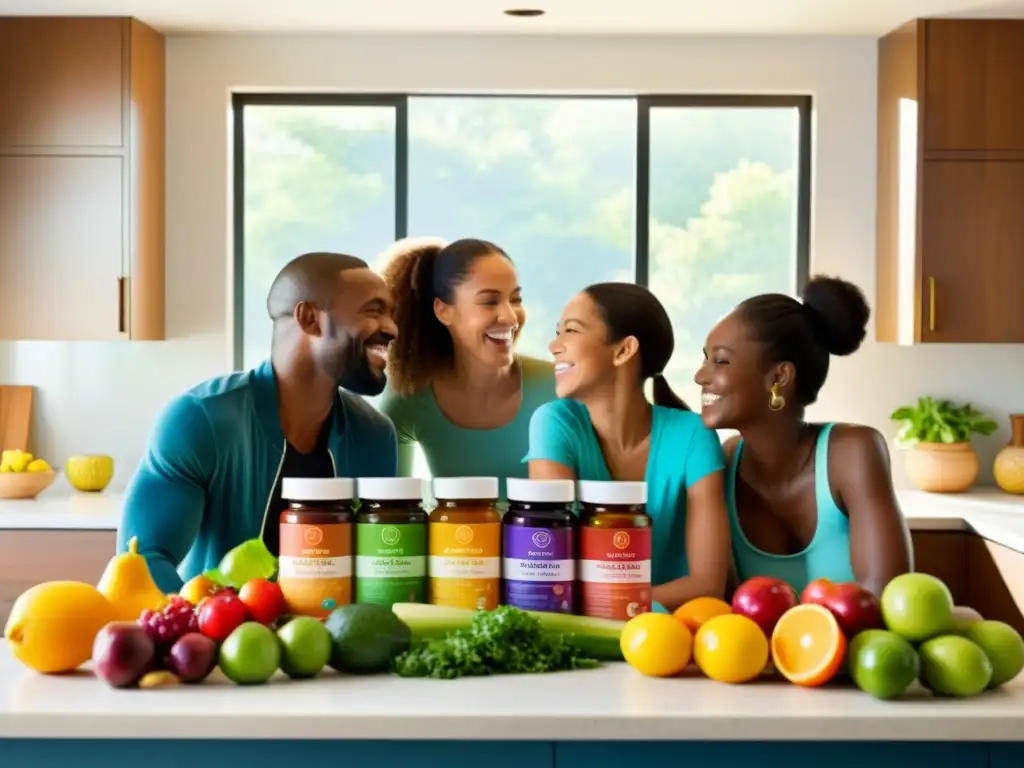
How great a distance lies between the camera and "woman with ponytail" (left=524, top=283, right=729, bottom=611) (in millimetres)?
1972

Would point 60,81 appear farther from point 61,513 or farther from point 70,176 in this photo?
point 61,513

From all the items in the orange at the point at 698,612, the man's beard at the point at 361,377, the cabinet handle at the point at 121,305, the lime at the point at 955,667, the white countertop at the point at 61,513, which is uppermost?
the cabinet handle at the point at 121,305

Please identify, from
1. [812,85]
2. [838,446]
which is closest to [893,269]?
[812,85]

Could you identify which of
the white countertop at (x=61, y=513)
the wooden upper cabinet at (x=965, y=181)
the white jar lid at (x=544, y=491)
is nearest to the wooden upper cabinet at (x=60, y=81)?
the white countertop at (x=61, y=513)

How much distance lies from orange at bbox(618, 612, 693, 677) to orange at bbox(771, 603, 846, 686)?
109 mm

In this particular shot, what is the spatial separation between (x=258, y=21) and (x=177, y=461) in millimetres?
2423

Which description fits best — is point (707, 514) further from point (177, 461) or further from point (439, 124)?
point (439, 124)

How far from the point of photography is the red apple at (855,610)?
5.14ft

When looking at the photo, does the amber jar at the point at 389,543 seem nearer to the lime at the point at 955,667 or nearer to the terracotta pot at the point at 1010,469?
the lime at the point at 955,667

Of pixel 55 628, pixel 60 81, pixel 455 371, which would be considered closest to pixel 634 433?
pixel 455 371

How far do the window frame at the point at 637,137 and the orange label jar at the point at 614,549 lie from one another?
2728mm

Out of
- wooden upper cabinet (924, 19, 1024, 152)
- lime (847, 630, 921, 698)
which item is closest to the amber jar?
lime (847, 630, 921, 698)

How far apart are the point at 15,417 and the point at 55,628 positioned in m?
2.94

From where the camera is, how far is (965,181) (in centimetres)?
400
